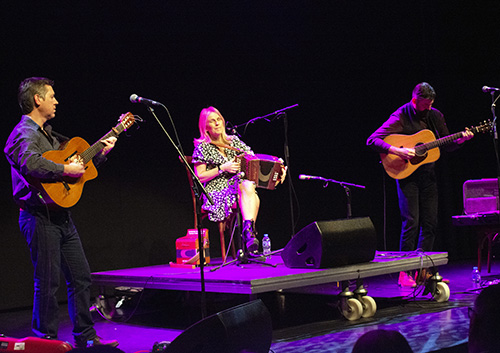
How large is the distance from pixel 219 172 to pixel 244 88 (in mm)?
2502

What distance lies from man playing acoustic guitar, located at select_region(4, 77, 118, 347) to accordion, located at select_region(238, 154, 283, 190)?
1646 mm

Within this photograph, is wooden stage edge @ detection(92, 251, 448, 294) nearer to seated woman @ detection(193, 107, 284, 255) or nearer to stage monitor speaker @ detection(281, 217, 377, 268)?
stage monitor speaker @ detection(281, 217, 377, 268)

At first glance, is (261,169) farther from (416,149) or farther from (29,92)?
(29,92)

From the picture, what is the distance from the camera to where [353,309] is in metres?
4.67

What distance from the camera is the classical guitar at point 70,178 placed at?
3.97 m

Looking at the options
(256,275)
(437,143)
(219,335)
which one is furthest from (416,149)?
(219,335)

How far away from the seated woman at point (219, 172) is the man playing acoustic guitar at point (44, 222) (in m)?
1.64

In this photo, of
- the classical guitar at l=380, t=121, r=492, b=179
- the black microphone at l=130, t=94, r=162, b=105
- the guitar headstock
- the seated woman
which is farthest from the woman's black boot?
the black microphone at l=130, t=94, r=162, b=105

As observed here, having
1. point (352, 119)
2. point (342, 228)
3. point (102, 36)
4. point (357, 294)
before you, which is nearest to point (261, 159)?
point (342, 228)

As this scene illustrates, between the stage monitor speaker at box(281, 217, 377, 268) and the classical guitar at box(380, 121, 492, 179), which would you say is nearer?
the stage monitor speaker at box(281, 217, 377, 268)

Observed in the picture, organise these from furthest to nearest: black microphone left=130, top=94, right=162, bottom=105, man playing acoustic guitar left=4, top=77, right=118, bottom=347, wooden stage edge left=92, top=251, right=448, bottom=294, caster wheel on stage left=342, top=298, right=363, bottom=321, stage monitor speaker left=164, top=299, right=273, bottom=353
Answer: caster wheel on stage left=342, top=298, right=363, bottom=321, wooden stage edge left=92, top=251, right=448, bottom=294, man playing acoustic guitar left=4, top=77, right=118, bottom=347, black microphone left=130, top=94, right=162, bottom=105, stage monitor speaker left=164, top=299, right=273, bottom=353

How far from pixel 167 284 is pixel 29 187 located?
4.90ft

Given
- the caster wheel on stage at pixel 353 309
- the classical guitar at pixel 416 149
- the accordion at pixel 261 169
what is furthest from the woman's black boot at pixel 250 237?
the classical guitar at pixel 416 149

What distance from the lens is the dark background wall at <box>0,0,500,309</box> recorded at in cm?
639
